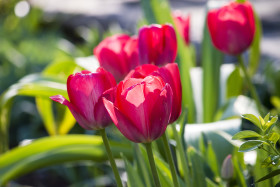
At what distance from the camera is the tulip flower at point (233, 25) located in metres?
0.97

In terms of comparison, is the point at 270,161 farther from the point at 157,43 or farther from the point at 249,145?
the point at 157,43

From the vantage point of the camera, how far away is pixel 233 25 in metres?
0.98

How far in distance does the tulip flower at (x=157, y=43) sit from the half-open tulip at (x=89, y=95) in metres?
0.20

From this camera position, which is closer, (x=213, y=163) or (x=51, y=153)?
(x=213, y=163)

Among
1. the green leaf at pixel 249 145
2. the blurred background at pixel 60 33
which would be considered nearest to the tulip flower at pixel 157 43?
the green leaf at pixel 249 145

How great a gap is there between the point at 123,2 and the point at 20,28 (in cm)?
124

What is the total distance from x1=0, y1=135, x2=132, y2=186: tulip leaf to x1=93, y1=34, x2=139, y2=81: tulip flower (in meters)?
0.37

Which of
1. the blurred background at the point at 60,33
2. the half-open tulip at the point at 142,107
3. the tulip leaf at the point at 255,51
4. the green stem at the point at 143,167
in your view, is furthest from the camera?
the blurred background at the point at 60,33

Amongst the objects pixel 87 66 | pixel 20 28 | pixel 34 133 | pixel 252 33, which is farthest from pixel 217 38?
pixel 20 28

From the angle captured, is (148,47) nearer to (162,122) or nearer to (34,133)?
(162,122)

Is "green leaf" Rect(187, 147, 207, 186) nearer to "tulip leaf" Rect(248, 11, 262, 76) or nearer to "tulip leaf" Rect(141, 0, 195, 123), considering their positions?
"tulip leaf" Rect(141, 0, 195, 123)

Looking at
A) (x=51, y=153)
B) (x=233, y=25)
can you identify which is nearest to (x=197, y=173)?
(x=233, y=25)

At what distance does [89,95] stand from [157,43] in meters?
0.24

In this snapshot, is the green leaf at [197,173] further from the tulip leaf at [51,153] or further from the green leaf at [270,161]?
the tulip leaf at [51,153]
